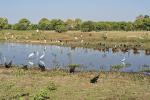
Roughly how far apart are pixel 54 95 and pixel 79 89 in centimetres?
282

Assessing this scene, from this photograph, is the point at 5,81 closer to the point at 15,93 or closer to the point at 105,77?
the point at 15,93

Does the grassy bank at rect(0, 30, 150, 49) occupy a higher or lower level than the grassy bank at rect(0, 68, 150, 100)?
lower

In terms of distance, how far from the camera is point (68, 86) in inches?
1169

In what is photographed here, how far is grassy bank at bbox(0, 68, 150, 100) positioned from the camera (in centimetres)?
2594

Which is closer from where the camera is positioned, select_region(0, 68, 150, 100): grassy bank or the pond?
select_region(0, 68, 150, 100): grassy bank

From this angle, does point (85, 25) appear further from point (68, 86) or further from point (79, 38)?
point (68, 86)

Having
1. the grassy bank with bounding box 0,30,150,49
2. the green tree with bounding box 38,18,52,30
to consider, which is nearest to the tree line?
the green tree with bounding box 38,18,52,30

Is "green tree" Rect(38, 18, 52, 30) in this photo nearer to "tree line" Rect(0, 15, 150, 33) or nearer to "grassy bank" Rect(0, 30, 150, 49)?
"tree line" Rect(0, 15, 150, 33)

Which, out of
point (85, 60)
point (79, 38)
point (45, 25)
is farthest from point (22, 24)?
point (85, 60)

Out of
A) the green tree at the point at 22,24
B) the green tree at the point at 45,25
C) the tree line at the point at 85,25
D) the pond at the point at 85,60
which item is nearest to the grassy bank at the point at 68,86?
the pond at the point at 85,60

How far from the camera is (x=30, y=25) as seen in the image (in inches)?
6422

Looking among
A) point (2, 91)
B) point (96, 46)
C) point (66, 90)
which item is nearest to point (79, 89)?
point (66, 90)

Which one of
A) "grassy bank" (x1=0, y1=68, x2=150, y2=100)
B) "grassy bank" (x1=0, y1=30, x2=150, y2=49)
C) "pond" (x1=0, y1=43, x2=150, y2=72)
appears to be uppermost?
"grassy bank" (x1=0, y1=68, x2=150, y2=100)

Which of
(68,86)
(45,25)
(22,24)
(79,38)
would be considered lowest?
(79,38)
